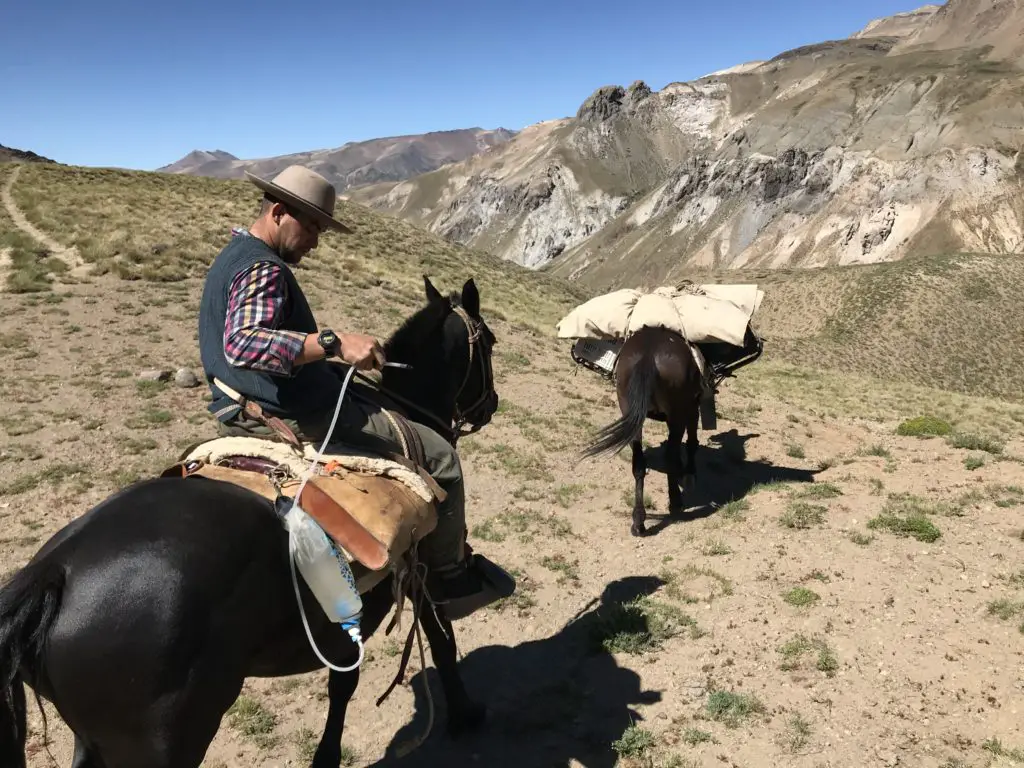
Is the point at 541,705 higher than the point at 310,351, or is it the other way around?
the point at 310,351

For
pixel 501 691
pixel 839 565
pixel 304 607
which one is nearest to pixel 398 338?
pixel 304 607

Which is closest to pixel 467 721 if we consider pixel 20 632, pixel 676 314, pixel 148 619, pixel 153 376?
pixel 148 619

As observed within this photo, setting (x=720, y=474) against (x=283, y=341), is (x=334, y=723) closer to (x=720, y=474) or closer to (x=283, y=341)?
(x=283, y=341)

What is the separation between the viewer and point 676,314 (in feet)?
31.0

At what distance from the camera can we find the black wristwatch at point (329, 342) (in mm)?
3002

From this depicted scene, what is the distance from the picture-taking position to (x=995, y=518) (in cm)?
745

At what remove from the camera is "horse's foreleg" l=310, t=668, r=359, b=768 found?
3.96 meters

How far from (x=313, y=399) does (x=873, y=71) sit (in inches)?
5309

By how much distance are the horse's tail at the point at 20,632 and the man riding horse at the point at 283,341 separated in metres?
1.06

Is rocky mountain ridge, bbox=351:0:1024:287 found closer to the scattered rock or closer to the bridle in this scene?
the scattered rock

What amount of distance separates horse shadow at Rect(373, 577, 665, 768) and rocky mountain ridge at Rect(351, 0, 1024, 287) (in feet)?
269

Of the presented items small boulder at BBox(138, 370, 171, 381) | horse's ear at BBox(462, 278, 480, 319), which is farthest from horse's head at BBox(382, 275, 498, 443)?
small boulder at BBox(138, 370, 171, 381)

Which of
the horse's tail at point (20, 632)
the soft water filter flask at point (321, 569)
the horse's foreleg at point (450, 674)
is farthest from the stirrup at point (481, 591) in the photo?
the horse's tail at point (20, 632)

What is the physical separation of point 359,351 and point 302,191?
3.07ft
